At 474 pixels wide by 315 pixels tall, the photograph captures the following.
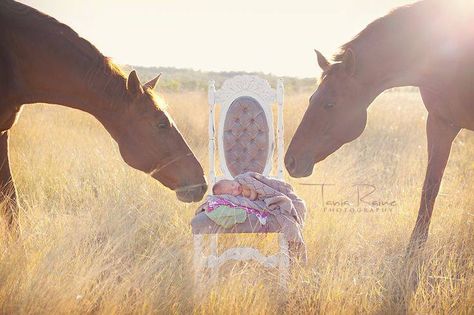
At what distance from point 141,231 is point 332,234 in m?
1.81

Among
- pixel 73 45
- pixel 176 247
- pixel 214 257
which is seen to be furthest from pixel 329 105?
pixel 73 45

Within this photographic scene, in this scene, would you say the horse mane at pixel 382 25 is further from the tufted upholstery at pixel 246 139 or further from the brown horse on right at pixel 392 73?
the tufted upholstery at pixel 246 139

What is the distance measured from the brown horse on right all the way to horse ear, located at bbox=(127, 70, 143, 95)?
1337 mm

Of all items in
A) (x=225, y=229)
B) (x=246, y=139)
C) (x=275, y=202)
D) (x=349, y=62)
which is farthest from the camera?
(x=246, y=139)

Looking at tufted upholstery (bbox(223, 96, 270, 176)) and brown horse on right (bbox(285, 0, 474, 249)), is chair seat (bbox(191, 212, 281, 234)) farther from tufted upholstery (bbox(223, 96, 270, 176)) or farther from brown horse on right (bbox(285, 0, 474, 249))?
tufted upholstery (bbox(223, 96, 270, 176))

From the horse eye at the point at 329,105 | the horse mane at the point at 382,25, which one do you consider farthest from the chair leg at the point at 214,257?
the horse mane at the point at 382,25

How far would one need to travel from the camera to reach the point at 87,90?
4270mm

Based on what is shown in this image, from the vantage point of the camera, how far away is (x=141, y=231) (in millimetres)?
5199

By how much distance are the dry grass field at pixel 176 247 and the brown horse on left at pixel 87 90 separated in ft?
2.28

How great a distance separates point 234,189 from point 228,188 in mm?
49

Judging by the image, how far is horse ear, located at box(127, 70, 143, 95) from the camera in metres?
4.11

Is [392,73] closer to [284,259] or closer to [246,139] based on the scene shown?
[246,139]

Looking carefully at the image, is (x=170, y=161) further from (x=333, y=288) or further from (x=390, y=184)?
(x=390, y=184)

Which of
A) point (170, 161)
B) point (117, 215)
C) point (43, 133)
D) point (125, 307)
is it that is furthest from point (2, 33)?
point (43, 133)
